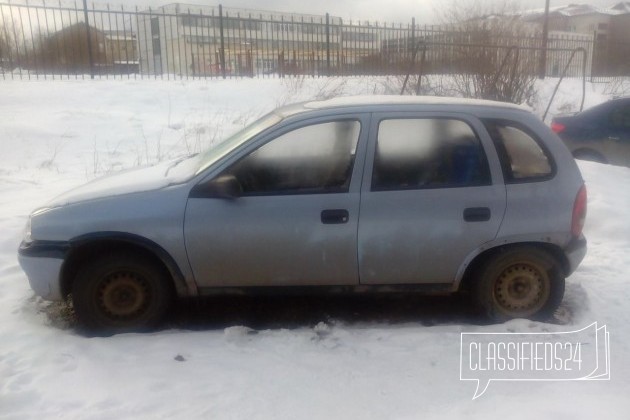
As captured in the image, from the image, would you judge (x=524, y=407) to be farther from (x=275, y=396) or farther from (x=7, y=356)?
(x=7, y=356)

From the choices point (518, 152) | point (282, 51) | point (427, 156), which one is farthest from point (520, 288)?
point (282, 51)

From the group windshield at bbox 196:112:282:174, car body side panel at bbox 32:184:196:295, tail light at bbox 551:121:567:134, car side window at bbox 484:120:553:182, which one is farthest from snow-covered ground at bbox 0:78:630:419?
tail light at bbox 551:121:567:134

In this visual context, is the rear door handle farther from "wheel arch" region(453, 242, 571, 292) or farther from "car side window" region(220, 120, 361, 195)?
"car side window" region(220, 120, 361, 195)

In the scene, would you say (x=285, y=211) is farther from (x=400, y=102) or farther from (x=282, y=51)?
(x=282, y=51)

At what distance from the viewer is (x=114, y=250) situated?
155 inches

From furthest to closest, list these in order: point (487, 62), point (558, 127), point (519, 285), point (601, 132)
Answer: point (487, 62), point (558, 127), point (601, 132), point (519, 285)

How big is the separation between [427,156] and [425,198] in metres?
0.32

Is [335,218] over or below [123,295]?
over

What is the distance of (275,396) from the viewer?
3.11m

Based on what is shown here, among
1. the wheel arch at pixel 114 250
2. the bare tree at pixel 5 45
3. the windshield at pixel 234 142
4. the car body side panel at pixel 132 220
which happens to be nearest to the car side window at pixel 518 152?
the windshield at pixel 234 142

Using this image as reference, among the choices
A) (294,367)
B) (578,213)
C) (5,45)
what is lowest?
(294,367)

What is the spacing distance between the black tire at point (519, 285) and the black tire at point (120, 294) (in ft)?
7.50

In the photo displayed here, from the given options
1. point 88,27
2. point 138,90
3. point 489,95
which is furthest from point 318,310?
point 88,27

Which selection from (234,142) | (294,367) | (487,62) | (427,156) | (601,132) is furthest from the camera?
(487,62)
